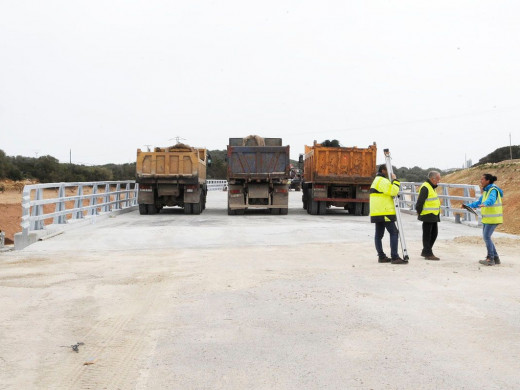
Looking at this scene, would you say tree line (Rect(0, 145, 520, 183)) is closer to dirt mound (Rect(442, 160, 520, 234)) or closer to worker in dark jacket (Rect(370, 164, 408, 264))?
dirt mound (Rect(442, 160, 520, 234))

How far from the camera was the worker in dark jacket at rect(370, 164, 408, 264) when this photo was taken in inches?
366

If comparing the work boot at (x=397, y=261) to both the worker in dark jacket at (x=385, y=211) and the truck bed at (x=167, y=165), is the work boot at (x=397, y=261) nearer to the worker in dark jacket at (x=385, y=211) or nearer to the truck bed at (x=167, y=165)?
the worker in dark jacket at (x=385, y=211)

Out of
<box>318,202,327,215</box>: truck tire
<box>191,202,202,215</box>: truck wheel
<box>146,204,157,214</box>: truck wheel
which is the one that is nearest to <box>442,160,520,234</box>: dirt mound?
<box>318,202,327,215</box>: truck tire

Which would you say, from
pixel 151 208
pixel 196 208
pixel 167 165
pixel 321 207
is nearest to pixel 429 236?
pixel 321 207

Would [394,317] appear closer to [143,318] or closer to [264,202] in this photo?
[143,318]

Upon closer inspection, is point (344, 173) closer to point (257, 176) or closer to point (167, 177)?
point (257, 176)

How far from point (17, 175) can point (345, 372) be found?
71.8 metres

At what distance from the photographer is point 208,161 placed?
27.4 meters

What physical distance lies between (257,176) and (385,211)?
12022mm

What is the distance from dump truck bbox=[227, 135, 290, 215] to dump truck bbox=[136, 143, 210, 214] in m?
1.39

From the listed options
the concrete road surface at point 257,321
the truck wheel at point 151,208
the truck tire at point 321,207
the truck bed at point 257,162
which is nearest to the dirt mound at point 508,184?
the truck tire at point 321,207

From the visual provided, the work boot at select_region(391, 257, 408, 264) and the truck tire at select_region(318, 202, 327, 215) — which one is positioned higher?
the truck tire at select_region(318, 202, 327, 215)

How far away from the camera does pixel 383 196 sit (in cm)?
946

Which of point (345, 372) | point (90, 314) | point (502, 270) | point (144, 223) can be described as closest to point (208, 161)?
point (144, 223)
